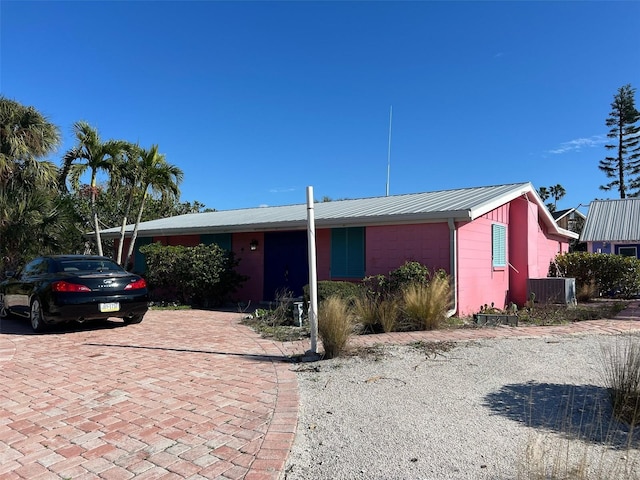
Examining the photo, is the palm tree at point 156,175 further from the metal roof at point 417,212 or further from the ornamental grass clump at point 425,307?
the ornamental grass clump at point 425,307

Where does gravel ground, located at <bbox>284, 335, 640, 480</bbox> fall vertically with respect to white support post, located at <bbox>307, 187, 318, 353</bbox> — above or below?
below

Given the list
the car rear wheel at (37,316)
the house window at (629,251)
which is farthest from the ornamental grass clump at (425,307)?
the house window at (629,251)

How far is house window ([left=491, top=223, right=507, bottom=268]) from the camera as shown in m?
12.4

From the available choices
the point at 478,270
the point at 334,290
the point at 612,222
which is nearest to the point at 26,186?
the point at 334,290

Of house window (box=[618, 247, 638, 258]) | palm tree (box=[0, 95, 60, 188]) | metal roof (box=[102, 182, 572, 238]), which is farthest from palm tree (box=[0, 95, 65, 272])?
house window (box=[618, 247, 638, 258])

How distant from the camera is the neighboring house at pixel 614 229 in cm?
2247

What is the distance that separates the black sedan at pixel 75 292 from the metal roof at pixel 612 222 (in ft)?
74.1

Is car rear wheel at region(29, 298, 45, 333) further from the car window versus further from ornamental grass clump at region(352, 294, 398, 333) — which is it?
ornamental grass clump at region(352, 294, 398, 333)

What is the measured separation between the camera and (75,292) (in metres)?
7.88

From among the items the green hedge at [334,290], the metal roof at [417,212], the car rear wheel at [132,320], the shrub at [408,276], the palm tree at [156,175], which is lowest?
the car rear wheel at [132,320]

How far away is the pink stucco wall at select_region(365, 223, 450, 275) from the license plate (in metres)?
5.97

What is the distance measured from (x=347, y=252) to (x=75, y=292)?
656 cm

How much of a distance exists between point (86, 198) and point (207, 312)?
12.9 m

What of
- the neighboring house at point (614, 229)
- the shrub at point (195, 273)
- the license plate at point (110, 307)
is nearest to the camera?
the license plate at point (110, 307)
